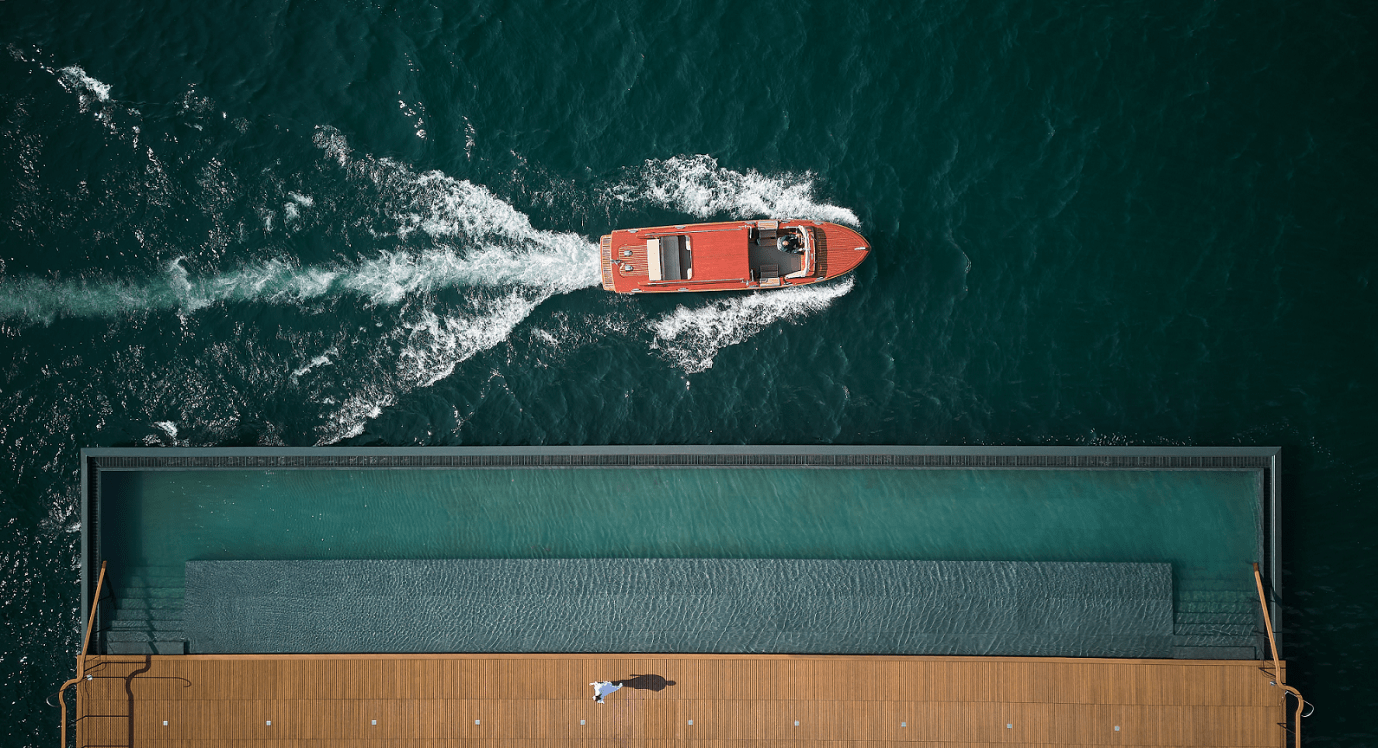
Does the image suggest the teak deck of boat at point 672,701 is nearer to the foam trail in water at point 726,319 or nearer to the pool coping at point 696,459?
the pool coping at point 696,459

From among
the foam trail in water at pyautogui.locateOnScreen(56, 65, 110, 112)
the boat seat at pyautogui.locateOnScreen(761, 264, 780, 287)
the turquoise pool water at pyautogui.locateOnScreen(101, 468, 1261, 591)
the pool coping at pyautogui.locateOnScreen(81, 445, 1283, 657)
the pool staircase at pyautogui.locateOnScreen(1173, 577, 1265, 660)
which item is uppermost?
the foam trail in water at pyautogui.locateOnScreen(56, 65, 110, 112)

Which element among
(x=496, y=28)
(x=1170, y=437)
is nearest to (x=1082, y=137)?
(x=1170, y=437)

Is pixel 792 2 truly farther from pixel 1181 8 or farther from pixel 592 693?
pixel 592 693

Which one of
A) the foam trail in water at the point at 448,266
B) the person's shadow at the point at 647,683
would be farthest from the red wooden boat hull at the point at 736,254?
the person's shadow at the point at 647,683

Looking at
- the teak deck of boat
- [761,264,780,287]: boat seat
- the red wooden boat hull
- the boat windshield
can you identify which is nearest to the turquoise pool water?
the teak deck of boat

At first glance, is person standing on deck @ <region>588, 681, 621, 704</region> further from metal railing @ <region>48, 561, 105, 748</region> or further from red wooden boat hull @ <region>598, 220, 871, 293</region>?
metal railing @ <region>48, 561, 105, 748</region>

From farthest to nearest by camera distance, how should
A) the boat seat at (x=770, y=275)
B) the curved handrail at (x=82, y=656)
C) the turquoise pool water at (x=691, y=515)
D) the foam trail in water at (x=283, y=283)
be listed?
the foam trail in water at (x=283, y=283) < the boat seat at (x=770, y=275) < the turquoise pool water at (x=691, y=515) < the curved handrail at (x=82, y=656)
